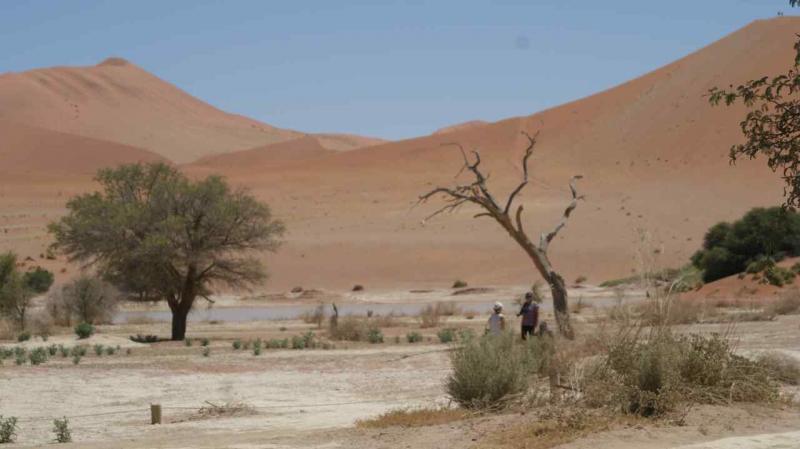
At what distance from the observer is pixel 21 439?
15.8 meters

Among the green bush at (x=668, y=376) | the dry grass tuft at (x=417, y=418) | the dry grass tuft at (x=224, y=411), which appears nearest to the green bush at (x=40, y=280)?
the dry grass tuft at (x=224, y=411)

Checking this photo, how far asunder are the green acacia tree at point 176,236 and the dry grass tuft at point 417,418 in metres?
20.6

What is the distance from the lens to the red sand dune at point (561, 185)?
73.6 metres

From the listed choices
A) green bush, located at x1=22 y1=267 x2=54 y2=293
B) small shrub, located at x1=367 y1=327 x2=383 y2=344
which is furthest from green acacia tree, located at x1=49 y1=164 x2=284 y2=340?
green bush, located at x1=22 y1=267 x2=54 y2=293

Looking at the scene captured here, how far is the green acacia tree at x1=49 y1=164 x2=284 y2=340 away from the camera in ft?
113

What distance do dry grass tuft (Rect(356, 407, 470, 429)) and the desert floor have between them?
9.2 inches

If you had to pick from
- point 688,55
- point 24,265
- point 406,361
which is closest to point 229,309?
point 24,265

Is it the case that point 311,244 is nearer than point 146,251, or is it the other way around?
point 146,251

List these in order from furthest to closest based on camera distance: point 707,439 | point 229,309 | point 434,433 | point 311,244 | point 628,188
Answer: point 628,188 < point 311,244 < point 229,309 < point 434,433 < point 707,439

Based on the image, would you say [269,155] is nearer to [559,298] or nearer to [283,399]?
[559,298]

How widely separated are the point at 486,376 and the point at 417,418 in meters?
1.02

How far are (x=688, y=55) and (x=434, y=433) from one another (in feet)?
368

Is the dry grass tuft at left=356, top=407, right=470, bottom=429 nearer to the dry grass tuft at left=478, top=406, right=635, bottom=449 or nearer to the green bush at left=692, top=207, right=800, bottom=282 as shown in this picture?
the dry grass tuft at left=478, top=406, right=635, bottom=449

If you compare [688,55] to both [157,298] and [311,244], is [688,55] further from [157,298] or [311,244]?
[157,298]
